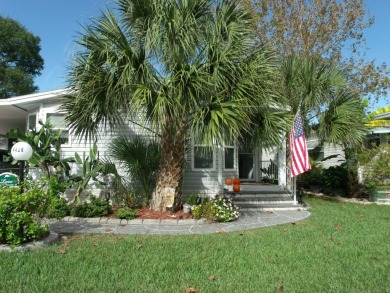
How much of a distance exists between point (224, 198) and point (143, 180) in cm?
235

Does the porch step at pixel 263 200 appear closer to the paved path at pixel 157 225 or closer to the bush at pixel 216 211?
the paved path at pixel 157 225

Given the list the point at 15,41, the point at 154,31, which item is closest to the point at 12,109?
the point at 154,31

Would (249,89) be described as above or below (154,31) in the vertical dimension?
below

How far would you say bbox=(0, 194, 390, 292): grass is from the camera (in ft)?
12.3

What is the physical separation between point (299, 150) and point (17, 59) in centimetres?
2982

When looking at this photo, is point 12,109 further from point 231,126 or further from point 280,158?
point 280,158

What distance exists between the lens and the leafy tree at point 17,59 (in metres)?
28.1

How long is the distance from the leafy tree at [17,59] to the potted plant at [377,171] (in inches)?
1090

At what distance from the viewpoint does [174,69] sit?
7.34 metres

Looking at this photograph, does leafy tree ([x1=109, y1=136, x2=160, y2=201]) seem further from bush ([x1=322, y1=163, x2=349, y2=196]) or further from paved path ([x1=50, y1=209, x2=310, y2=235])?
bush ([x1=322, y1=163, x2=349, y2=196])

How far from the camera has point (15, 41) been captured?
29.5 m

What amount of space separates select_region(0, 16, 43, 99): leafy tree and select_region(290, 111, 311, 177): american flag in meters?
26.4

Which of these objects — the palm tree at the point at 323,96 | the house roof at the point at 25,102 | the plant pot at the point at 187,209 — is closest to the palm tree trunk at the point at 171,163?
the plant pot at the point at 187,209

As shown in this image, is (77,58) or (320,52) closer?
(77,58)
